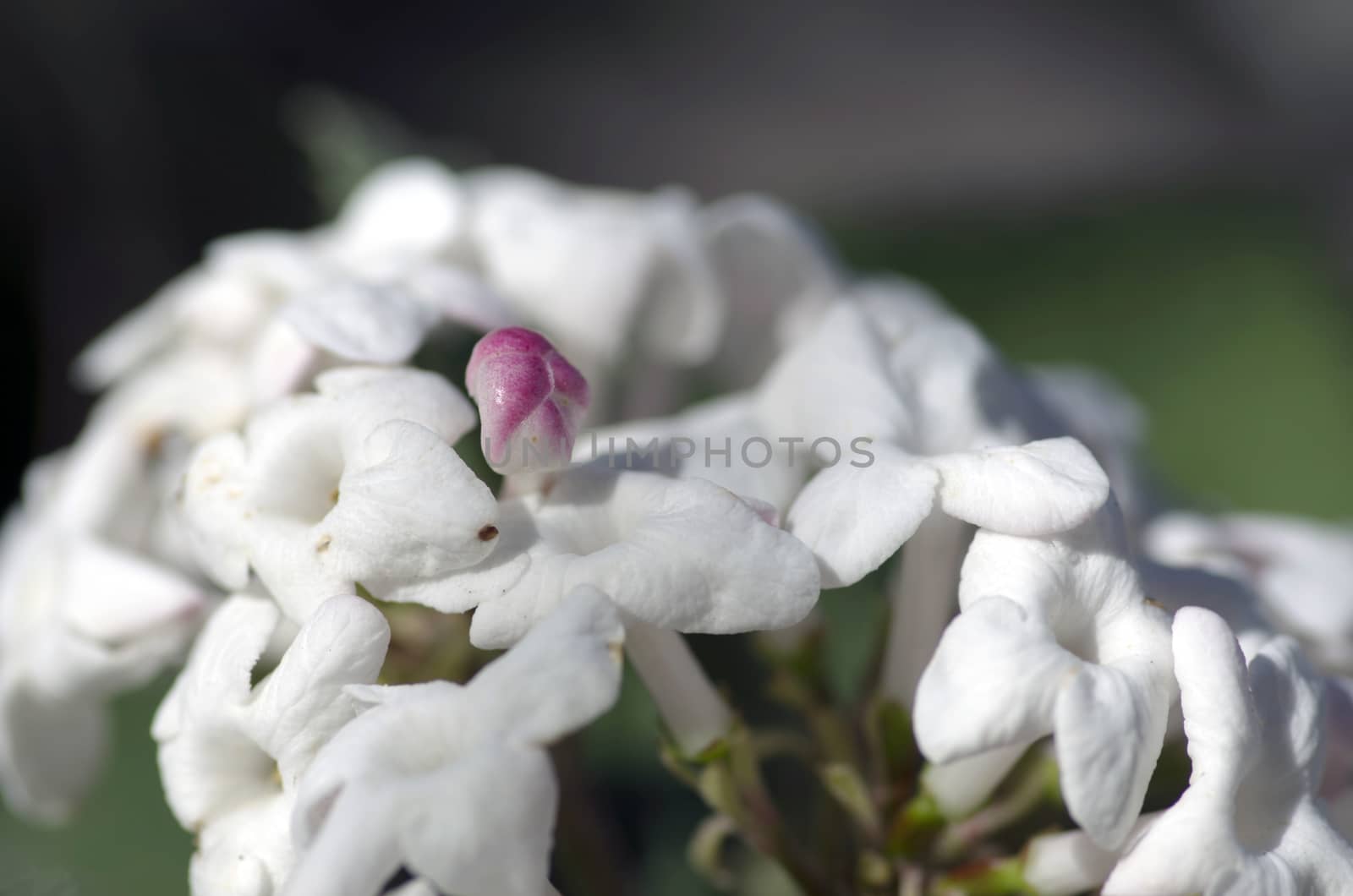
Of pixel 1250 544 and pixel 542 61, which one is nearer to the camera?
pixel 1250 544

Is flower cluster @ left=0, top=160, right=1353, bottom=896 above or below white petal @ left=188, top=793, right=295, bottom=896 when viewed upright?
above

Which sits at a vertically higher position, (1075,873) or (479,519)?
(479,519)

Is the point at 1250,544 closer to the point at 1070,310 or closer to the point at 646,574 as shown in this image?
the point at 646,574

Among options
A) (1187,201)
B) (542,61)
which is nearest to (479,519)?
(1187,201)

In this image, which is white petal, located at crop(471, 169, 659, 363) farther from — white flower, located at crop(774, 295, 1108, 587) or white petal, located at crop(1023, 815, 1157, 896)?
white petal, located at crop(1023, 815, 1157, 896)

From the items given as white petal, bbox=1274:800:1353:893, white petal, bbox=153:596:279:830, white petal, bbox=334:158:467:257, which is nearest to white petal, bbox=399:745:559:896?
white petal, bbox=153:596:279:830

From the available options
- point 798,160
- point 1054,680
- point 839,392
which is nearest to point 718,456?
point 839,392
